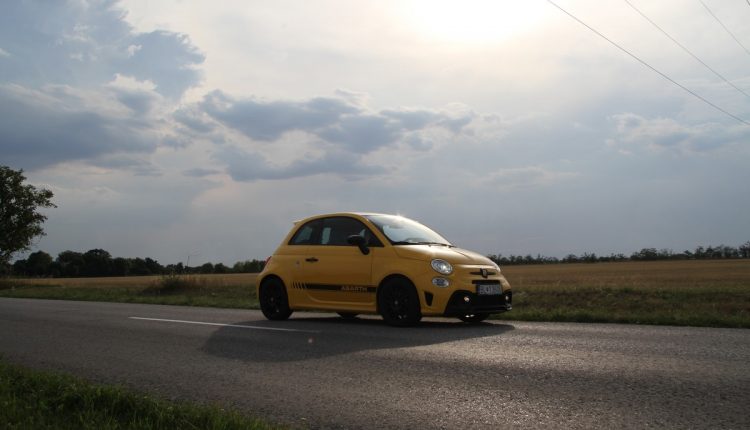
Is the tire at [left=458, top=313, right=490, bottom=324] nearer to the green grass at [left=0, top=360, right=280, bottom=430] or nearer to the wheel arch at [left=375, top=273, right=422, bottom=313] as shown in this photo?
the wheel arch at [left=375, top=273, right=422, bottom=313]

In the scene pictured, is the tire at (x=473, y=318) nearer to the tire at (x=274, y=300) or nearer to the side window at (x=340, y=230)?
the side window at (x=340, y=230)

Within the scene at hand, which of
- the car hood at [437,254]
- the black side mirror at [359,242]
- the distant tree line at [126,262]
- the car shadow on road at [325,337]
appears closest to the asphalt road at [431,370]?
the car shadow on road at [325,337]

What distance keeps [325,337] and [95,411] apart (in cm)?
450

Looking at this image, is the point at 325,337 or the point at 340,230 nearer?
the point at 325,337

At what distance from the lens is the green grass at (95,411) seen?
4613mm

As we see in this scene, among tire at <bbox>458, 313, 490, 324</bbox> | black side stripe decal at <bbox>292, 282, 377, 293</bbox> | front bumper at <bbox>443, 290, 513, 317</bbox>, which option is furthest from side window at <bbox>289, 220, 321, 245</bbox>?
front bumper at <bbox>443, 290, 513, 317</bbox>

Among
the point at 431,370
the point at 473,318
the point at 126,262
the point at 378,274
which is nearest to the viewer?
the point at 431,370

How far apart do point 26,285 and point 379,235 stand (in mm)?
37568

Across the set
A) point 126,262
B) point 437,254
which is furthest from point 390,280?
point 126,262

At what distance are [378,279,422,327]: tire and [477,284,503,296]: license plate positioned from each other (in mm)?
940

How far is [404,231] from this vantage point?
1153 centimetres

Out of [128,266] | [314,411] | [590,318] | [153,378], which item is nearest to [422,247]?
[590,318]

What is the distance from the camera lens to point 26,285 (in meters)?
42.2

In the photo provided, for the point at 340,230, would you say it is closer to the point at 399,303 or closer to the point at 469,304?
the point at 399,303
